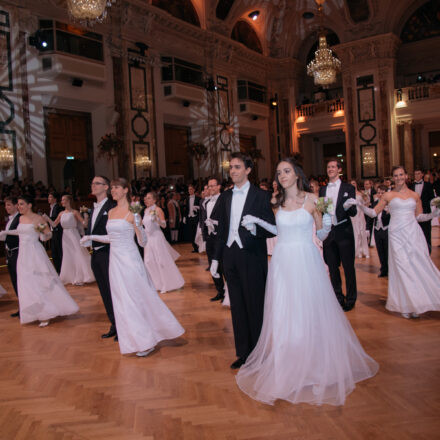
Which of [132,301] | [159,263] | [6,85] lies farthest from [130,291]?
[6,85]

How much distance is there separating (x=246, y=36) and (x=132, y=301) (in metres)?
19.1

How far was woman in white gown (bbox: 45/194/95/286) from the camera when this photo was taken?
7.82 m

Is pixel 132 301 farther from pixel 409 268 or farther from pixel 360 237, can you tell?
pixel 360 237

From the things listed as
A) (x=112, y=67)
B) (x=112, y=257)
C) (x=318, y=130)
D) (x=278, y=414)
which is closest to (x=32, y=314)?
(x=112, y=257)

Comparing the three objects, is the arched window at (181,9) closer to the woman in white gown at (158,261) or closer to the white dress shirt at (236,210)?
the woman in white gown at (158,261)

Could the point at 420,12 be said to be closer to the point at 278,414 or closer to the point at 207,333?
the point at 207,333

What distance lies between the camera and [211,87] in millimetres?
17594

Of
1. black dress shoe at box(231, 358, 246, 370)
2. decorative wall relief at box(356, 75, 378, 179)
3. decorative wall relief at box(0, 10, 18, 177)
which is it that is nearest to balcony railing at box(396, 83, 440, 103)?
decorative wall relief at box(356, 75, 378, 179)

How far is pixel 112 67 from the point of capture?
1418cm

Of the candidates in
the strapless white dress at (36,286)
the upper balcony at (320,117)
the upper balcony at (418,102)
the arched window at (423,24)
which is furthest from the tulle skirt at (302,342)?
the arched window at (423,24)

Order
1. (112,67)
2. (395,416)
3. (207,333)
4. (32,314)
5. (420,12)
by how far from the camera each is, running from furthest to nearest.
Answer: (420,12) < (112,67) < (32,314) < (207,333) < (395,416)

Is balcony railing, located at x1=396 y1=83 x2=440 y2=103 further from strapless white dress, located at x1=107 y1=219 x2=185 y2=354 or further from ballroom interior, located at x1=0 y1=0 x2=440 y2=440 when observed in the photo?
strapless white dress, located at x1=107 y1=219 x2=185 y2=354

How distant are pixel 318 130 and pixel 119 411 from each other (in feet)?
66.1

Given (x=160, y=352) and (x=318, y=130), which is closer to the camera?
(x=160, y=352)
